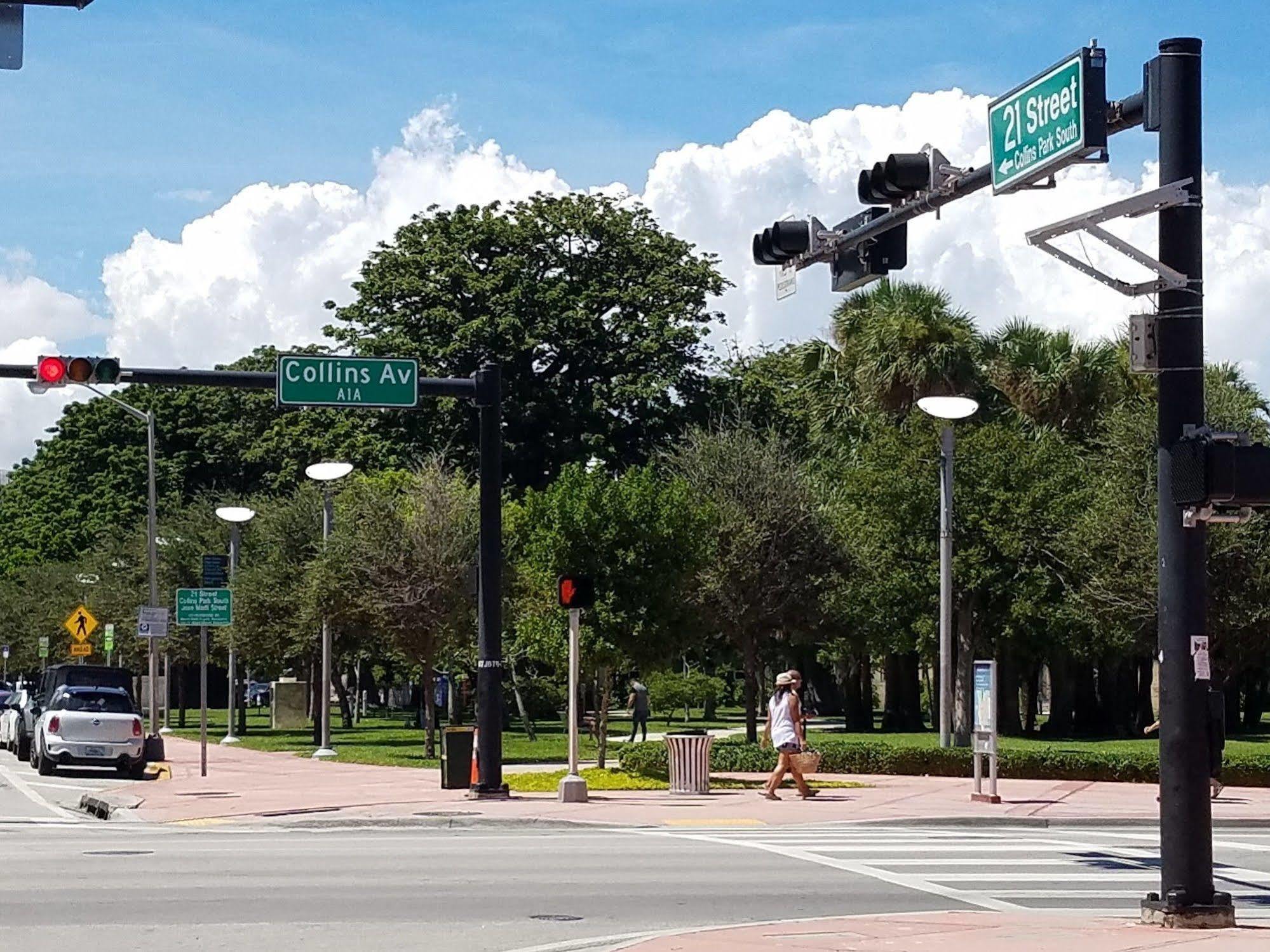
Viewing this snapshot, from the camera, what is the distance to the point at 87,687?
34.6 m

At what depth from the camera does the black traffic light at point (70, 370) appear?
2252 cm

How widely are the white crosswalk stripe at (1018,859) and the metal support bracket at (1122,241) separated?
4672 mm

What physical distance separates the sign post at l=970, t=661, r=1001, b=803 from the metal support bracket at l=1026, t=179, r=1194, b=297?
444 inches

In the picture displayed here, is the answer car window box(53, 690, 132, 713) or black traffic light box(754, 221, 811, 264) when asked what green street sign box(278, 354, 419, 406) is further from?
car window box(53, 690, 132, 713)

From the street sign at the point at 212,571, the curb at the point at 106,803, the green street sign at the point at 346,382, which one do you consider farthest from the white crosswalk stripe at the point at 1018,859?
the street sign at the point at 212,571

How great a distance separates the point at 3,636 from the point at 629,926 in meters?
71.4

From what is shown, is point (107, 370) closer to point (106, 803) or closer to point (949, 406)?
point (106, 803)

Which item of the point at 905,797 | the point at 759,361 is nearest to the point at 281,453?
the point at 759,361

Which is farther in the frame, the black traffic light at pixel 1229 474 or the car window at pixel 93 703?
the car window at pixel 93 703

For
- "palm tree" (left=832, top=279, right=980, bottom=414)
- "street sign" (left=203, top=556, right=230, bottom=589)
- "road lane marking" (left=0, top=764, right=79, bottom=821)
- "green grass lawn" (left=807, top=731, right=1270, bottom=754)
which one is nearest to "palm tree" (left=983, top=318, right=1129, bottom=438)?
"palm tree" (left=832, top=279, right=980, bottom=414)

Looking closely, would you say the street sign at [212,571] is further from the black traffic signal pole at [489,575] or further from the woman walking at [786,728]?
the woman walking at [786,728]

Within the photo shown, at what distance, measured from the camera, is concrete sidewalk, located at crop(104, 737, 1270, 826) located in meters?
22.1

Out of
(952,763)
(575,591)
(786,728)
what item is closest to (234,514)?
(575,591)

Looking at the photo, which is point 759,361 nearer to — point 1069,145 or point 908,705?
point 908,705
